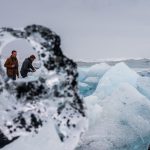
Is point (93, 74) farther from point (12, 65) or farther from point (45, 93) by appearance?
point (45, 93)

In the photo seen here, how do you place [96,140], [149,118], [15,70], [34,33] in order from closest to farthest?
1. [34,33]
2. [15,70]
3. [96,140]
4. [149,118]

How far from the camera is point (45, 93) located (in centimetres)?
445

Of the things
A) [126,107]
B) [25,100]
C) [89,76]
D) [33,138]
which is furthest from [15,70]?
[89,76]

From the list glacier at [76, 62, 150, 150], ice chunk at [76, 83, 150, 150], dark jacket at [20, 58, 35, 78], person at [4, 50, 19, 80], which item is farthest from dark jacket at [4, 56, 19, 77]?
ice chunk at [76, 83, 150, 150]

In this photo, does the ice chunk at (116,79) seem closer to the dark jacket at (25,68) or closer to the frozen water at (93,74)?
the frozen water at (93,74)

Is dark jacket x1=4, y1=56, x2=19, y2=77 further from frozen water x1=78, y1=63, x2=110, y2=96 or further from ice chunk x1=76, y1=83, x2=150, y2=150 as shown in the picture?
frozen water x1=78, y1=63, x2=110, y2=96

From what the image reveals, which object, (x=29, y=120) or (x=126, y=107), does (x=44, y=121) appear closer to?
(x=29, y=120)

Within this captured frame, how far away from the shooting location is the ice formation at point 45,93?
435 centimetres

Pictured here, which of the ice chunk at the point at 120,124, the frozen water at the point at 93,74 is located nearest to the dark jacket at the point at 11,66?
the ice chunk at the point at 120,124

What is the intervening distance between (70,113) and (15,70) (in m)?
3.02

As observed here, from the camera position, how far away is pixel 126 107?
9.70 m

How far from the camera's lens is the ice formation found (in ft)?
14.3

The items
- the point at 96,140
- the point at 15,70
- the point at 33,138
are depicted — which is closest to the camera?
the point at 33,138

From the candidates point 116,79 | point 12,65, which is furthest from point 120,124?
point 12,65
